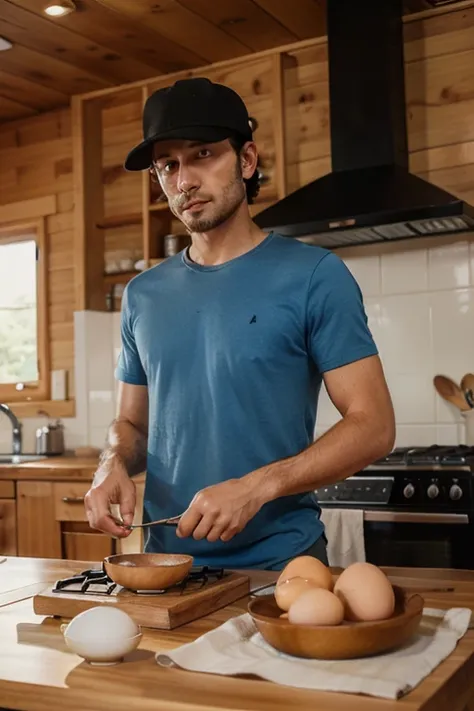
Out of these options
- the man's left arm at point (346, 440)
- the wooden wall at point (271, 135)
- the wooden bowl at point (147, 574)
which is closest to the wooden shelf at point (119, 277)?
the wooden wall at point (271, 135)

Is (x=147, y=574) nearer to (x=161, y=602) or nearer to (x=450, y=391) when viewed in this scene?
(x=161, y=602)

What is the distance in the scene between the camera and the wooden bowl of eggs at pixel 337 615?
110 cm

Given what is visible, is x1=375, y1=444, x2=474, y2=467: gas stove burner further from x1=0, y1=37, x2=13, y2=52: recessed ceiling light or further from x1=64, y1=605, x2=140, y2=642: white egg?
x1=0, y1=37, x2=13, y2=52: recessed ceiling light

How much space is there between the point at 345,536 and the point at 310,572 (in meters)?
1.92

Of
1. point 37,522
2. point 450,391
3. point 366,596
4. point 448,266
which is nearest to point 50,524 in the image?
point 37,522

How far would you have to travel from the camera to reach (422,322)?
12.2 ft

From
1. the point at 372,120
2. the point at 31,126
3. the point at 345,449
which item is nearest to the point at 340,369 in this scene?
the point at 345,449

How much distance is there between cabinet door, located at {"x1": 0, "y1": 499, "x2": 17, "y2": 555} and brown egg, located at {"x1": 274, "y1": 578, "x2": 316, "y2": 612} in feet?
9.55

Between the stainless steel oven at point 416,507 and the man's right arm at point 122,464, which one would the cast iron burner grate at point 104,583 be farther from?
the stainless steel oven at point 416,507

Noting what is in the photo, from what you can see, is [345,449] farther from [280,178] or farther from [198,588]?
[280,178]

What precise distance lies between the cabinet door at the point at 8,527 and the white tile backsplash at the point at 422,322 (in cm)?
163

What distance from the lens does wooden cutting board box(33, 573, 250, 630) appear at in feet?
4.29

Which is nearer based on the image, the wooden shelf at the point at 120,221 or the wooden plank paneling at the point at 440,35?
the wooden plank paneling at the point at 440,35

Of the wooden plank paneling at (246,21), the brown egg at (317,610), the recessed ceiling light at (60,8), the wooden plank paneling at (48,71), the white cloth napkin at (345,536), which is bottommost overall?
the white cloth napkin at (345,536)
